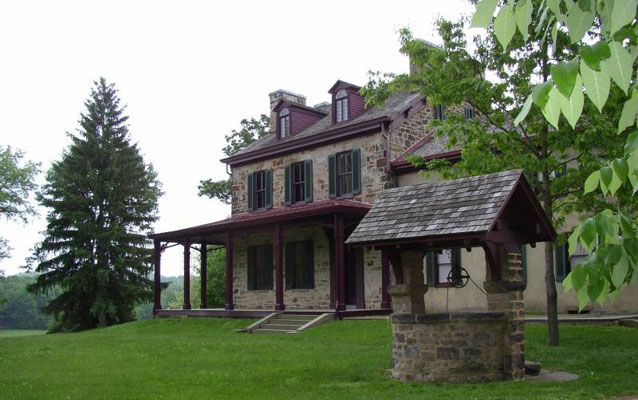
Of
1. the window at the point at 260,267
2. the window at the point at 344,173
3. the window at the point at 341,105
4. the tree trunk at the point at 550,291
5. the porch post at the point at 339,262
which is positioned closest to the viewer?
the tree trunk at the point at 550,291

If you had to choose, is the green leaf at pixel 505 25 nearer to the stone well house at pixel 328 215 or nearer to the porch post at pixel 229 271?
the stone well house at pixel 328 215

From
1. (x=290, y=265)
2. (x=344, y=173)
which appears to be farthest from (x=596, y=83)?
(x=290, y=265)

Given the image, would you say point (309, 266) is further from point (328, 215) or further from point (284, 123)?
point (284, 123)

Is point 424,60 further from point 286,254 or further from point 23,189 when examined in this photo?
point 23,189

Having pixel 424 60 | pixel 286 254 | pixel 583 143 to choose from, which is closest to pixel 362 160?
pixel 286 254

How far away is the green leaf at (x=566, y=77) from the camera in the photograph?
5.81 ft

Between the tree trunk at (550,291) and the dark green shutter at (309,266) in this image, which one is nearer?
the tree trunk at (550,291)

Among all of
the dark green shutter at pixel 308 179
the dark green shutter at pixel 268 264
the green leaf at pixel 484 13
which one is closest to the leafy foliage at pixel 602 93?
the green leaf at pixel 484 13

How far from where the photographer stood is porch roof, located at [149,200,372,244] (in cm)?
2106

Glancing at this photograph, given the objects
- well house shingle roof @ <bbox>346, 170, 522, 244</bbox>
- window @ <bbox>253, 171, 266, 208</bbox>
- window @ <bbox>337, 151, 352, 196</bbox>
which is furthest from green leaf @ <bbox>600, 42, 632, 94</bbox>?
window @ <bbox>253, 171, 266, 208</bbox>

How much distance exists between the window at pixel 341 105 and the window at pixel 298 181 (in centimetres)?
229

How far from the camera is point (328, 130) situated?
24750 mm

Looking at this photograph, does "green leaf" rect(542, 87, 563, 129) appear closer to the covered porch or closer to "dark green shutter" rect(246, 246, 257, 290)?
the covered porch

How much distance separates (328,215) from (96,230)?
52.1 ft
